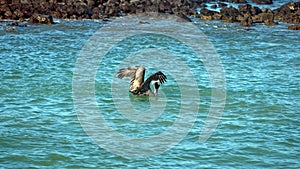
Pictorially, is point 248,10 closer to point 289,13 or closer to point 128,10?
point 289,13

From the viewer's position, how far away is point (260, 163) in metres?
14.6

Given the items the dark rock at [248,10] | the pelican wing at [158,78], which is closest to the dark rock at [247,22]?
the dark rock at [248,10]

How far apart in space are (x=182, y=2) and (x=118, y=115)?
25446mm

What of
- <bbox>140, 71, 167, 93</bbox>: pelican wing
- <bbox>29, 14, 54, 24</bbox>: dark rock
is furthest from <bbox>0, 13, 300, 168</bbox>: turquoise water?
<bbox>29, 14, 54, 24</bbox>: dark rock

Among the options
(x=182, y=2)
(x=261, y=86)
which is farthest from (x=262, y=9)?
(x=261, y=86)

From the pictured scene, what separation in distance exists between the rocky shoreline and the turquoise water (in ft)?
15.4

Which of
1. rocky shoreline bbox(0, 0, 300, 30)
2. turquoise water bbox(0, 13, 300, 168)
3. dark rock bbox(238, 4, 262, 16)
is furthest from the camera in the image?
dark rock bbox(238, 4, 262, 16)

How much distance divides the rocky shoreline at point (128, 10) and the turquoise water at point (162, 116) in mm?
4693

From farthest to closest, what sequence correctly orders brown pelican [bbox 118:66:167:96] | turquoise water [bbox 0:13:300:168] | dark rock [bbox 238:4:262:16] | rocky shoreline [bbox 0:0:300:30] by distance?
dark rock [bbox 238:4:262:16] → rocky shoreline [bbox 0:0:300:30] → brown pelican [bbox 118:66:167:96] → turquoise water [bbox 0:13:300:168]

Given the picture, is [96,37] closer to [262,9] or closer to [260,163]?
[262,9]

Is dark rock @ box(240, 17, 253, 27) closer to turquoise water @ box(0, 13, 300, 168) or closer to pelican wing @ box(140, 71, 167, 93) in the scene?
turquoise water @ box(0, 13, 300, 168)

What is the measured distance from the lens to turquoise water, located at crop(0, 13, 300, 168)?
14.7m

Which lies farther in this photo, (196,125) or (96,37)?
(96,37)

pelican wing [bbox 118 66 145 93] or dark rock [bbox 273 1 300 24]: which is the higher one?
dark rock [bbox 273 1 300 24]
